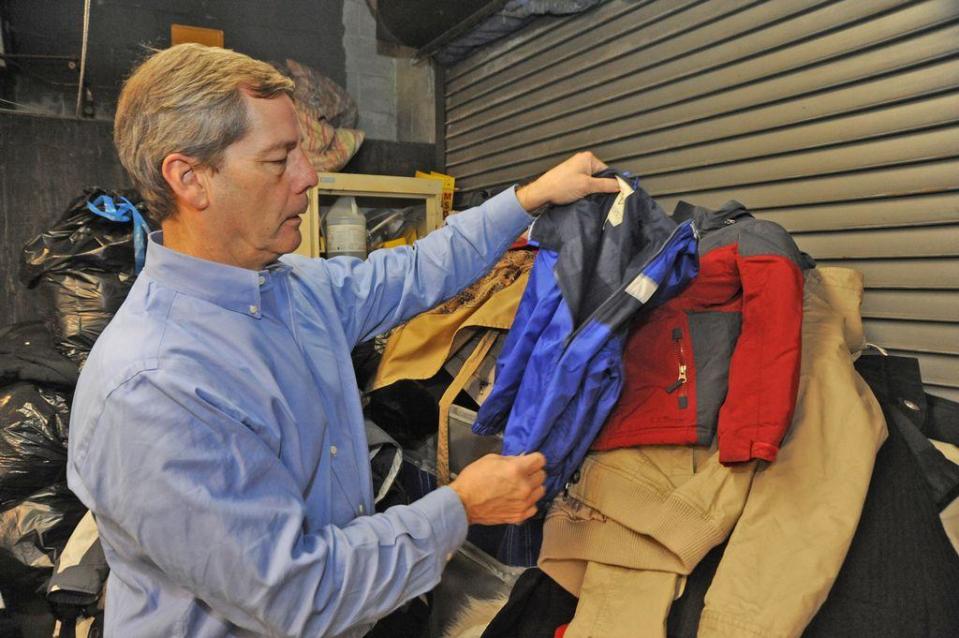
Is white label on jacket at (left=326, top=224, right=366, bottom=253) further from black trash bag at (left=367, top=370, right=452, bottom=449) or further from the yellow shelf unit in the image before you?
black trash bag at (left=367, top=370, right=452, bottom=449)

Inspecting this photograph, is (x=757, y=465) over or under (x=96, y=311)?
under

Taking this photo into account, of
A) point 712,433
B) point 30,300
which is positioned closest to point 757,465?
point 712,433

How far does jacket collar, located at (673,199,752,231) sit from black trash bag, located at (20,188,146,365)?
2183 mm

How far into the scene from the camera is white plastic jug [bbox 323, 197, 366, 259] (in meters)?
3.38

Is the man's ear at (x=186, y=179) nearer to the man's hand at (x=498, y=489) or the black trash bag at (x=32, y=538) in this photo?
the man's hand at (x=498, y=489)

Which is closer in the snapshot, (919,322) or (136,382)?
(136,382)

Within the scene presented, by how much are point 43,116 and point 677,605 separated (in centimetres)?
385

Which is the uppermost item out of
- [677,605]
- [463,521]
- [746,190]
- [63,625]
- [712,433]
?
[746,190]

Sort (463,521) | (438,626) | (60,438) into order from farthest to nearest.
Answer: (60,438)
(438,626)
(463,521)

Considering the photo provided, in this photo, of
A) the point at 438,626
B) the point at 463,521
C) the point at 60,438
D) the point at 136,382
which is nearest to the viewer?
the point at 136,382

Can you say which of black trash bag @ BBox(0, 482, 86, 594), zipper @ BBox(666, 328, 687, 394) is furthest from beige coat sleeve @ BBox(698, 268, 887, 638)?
black trash bag @ BBox(0, 482, 86, 594)

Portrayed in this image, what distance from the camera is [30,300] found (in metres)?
3.41

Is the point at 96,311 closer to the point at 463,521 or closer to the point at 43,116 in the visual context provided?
the point at 43,116

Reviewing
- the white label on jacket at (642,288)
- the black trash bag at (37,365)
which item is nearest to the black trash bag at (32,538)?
the black trash bag at (37,365)
